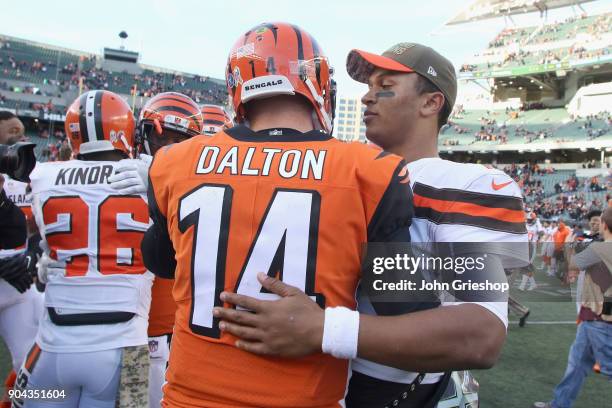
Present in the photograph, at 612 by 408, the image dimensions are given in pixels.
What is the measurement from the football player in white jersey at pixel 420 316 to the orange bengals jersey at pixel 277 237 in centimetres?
7

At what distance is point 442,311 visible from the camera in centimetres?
133

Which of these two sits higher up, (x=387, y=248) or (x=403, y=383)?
(x=387, y=248)

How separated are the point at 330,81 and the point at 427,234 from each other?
68 centimetres

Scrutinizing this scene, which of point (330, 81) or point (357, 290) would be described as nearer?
point (357, 290)

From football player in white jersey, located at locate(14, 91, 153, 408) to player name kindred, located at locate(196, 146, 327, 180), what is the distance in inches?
56.8

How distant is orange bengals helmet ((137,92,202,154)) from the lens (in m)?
3.93

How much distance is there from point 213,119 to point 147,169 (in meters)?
3.82

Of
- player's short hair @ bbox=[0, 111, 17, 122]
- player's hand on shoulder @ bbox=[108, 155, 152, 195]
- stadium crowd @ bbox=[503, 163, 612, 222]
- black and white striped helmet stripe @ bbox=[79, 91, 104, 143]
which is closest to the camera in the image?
player's hand on shoulder @ bbox=[108, 155, 152, 195]

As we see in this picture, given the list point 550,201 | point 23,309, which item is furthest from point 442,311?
point 550,201

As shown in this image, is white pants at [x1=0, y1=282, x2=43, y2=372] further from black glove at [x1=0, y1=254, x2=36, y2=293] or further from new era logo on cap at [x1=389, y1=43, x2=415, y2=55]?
new era logo on cap at [x1=389, y1=43, x2=415, y2=55]

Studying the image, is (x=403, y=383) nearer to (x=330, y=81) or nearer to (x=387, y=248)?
(x=387, y=248)

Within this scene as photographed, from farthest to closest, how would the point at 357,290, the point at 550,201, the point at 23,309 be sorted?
the point at 550,201 → the point at 23,309 → the point at 357,290

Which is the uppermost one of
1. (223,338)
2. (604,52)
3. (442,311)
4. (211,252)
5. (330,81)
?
(604,52)

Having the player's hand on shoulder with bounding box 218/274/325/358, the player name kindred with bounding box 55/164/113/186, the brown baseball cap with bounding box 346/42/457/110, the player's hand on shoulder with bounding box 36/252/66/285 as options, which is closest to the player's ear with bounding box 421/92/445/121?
the brown baseball cap with bounding box 346/42/457/110
